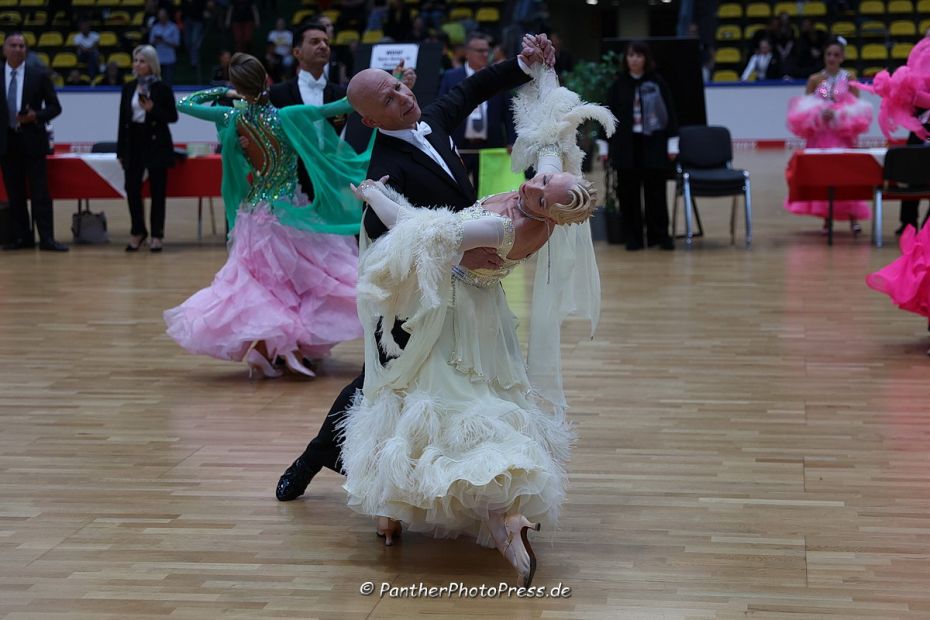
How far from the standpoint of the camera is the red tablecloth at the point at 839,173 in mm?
10969

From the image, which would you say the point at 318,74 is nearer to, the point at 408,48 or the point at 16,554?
the point at 16,554

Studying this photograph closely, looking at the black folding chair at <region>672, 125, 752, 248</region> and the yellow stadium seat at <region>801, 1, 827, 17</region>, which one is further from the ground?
the yellow stadium seat at <region>801, 1, 827, 17</region>

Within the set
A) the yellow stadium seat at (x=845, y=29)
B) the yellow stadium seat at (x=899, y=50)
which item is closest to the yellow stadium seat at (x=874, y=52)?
the yellow stadium seat at (x=899, y=50)

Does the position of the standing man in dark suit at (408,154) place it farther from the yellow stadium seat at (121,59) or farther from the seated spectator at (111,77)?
the yellow stadium seat at (121,59)

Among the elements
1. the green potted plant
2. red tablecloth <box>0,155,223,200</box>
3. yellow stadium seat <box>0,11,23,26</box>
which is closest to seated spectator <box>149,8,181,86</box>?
yellow stadium seat <box>0,11,23,26</box>

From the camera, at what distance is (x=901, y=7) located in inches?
869

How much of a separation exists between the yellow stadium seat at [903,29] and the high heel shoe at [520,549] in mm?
20186

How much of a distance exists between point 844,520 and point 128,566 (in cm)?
222

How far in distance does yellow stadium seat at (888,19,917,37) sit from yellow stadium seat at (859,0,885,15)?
0.50 meters

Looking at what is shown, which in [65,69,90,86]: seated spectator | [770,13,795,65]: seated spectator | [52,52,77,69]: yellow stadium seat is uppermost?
[770,13,795,65]: seated spectator

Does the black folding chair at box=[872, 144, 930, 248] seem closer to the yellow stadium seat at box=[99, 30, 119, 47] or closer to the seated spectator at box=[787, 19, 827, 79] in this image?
the seated spectator at box=[787, 19, 827, 79]

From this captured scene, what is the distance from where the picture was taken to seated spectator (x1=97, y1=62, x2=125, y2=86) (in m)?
21.1

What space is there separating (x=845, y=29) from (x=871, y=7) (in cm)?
82

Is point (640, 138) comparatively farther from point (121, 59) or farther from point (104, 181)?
point (121, 59)
